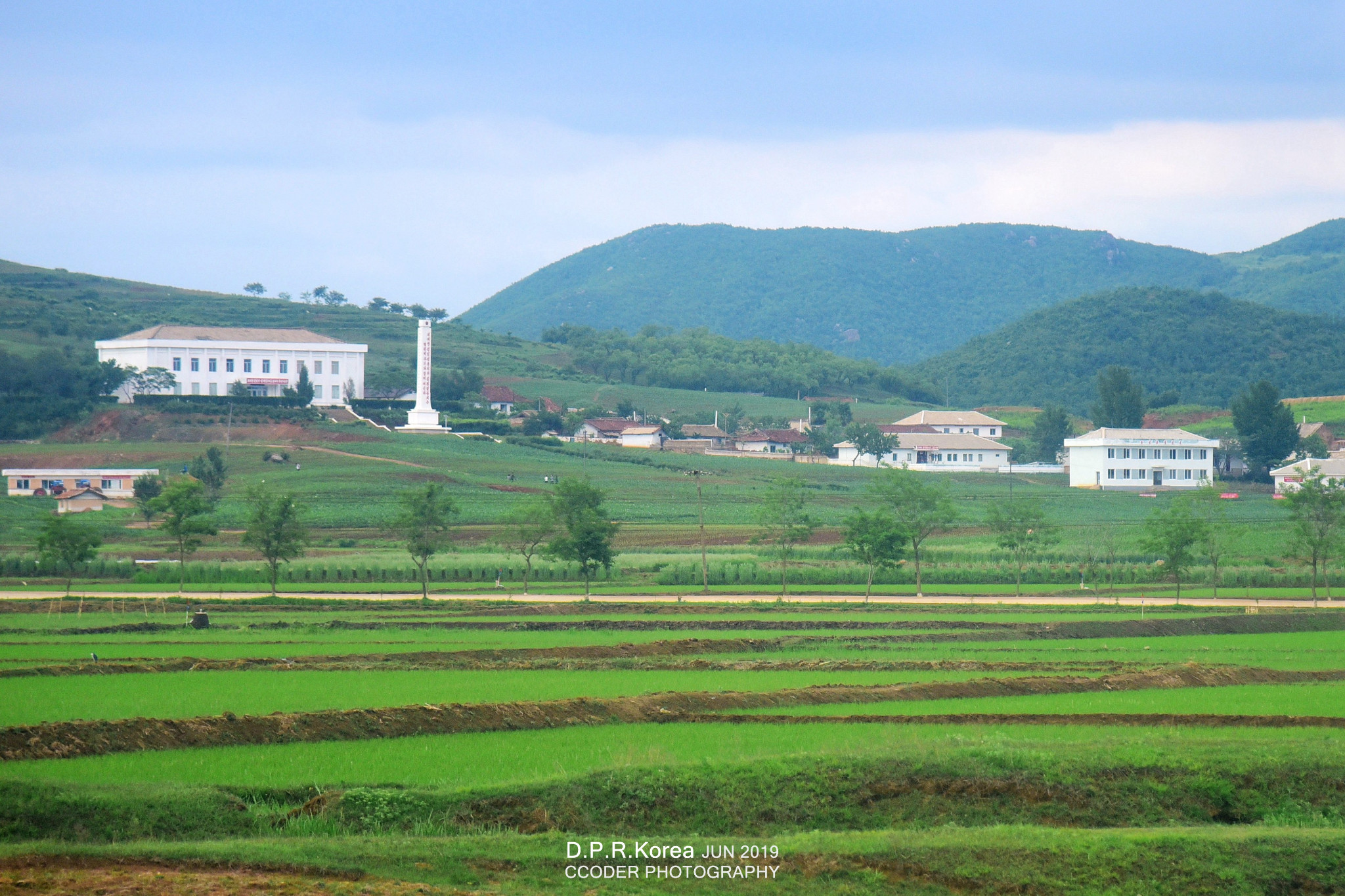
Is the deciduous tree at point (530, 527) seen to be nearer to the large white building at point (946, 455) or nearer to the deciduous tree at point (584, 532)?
the deciduous tree at point (584, 532)

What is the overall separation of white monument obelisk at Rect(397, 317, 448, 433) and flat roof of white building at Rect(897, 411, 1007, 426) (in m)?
51.6

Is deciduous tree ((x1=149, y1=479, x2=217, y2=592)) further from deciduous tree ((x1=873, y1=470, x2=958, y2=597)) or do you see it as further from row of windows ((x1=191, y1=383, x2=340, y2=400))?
row of windows ((x1=191, y1=383, x2=340, y2=400))

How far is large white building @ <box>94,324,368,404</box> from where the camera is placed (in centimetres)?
13212

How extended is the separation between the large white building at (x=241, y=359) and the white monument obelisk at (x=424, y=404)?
1232 centimetres

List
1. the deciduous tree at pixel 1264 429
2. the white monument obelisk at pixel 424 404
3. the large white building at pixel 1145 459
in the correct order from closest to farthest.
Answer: the large white building at pixel 1145 459
the deciduous tree at pixel 1264 429
the white monument obelisk at pixel 424 404

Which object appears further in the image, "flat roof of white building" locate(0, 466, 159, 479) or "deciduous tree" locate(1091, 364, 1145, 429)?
"deciduous tree" locate(1091, 364, 1145, 429)

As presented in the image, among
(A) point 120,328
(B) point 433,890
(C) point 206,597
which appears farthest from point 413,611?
(A) point 120,328

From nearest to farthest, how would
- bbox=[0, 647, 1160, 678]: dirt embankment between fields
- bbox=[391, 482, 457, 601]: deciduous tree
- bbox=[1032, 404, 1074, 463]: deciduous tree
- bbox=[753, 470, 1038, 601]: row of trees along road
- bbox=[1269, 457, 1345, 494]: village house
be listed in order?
1. bbox=[0, 647, 1160, 678]: dirt embankment between fields
2. bbox=[391, 482, 457, 601]: deciduous tree
3. bbox=[753, 470, 1038, 601]: row of trees along road
4. bbox=[1269, 457, 1345, 494]: village house
5. bbox=[1032, 404, 1074, 463]: deciduous tree

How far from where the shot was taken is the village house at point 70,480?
91.1 metres

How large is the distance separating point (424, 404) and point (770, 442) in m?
36.9

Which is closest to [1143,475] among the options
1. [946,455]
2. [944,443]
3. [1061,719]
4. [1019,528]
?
[946,455]

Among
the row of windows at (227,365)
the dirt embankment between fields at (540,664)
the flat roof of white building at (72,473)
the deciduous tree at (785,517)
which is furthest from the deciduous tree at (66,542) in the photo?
the row of windows at (227,365)

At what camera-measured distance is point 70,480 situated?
92188 mm

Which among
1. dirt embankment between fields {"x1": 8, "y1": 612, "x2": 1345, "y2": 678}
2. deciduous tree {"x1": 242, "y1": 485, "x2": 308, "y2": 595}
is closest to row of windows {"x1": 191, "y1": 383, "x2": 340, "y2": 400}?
deciduous tree {"x1": 242, "y1": 485, "x2": 308, "y2": 595}
